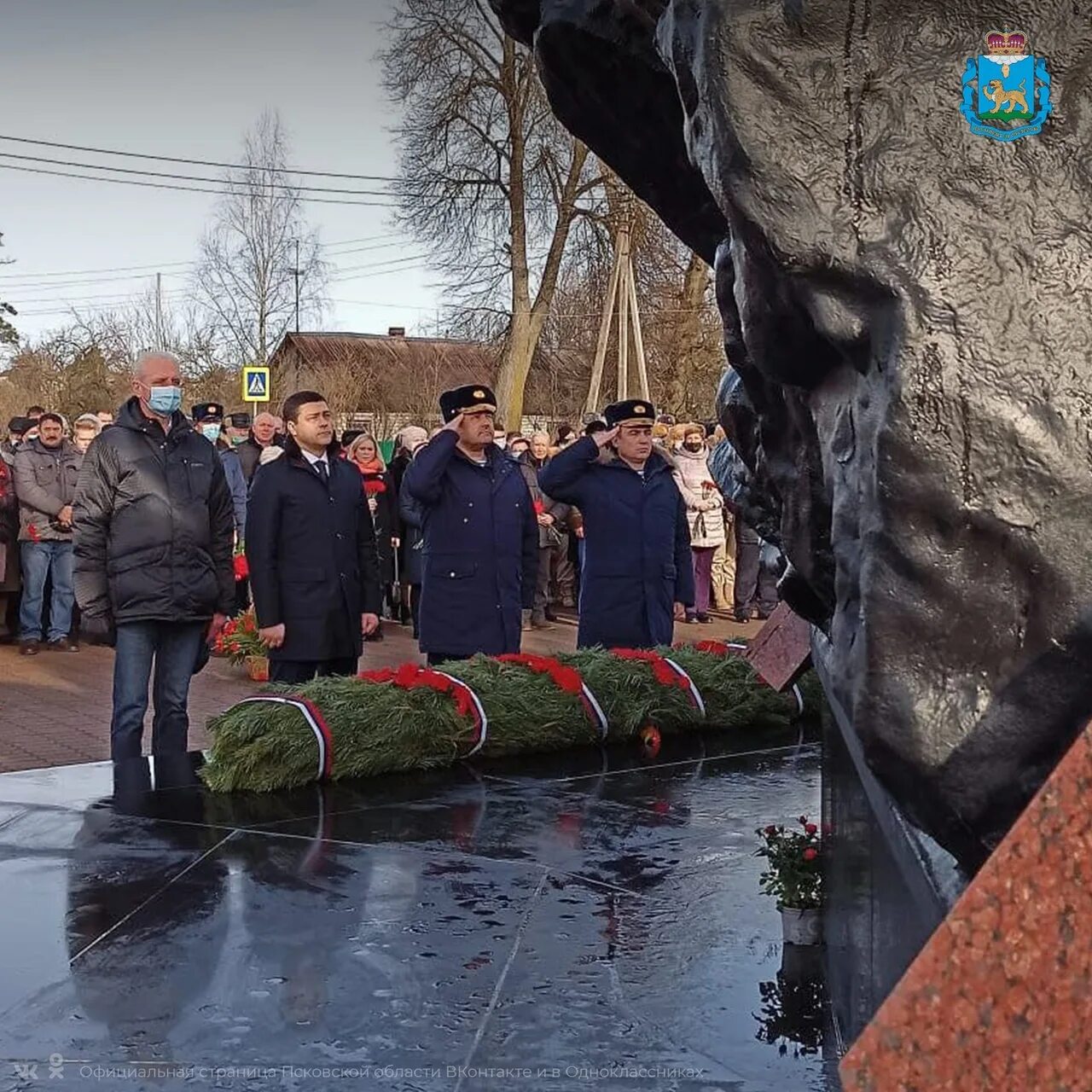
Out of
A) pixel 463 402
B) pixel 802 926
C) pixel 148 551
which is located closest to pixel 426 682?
pixel 148 551

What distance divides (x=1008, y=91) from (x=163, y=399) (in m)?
4.79

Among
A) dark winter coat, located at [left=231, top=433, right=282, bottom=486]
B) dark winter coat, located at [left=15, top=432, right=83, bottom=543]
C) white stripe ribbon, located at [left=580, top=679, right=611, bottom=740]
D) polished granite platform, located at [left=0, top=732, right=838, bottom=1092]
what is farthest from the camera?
dark winter coat, located at [left=231, top=433, right=282, bottom=486]

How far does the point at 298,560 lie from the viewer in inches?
246

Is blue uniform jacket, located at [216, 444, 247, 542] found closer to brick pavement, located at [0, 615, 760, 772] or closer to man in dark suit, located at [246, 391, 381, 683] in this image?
brick pavement, located at [0, 615, 760, 772]

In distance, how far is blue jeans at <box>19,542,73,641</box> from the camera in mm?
11148

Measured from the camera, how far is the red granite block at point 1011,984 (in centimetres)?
118

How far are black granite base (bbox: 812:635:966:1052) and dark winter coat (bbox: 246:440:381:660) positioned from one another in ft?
10.0

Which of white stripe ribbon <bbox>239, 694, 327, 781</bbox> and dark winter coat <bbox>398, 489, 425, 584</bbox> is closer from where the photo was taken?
white stripe ribbon <bbox>239, 694, 327, 781</bbox>

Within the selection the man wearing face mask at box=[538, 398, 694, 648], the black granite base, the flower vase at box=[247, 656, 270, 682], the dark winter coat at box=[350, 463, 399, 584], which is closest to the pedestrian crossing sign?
the dark winter coat at box=[350, 463, 399, 584]

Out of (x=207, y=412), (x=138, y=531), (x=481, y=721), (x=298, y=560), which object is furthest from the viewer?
(x=207, y=412)

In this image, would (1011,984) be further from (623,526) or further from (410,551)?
(410,551)

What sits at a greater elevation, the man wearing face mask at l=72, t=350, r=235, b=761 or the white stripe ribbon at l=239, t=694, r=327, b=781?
the man wearing face mask at l=72, t=350, r=235, b=761

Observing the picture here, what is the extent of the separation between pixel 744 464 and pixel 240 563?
791 cm

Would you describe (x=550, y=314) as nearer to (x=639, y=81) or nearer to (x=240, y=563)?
(x=240, y=563)
